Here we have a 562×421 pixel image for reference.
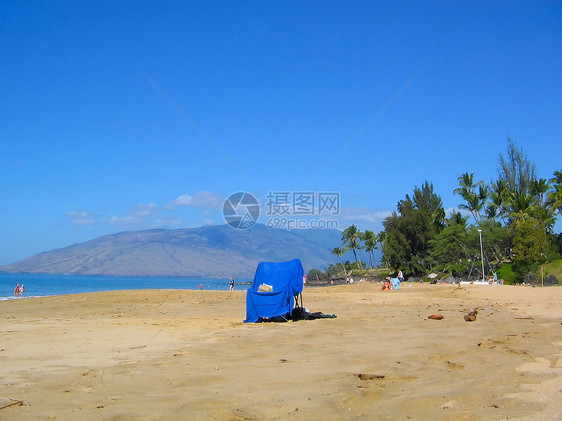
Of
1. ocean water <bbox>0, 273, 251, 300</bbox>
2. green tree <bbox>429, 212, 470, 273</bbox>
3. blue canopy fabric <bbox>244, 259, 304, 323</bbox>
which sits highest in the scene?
green tree <bbox>429, 212, 470, 273</bbox>

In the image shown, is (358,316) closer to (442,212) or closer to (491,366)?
(491,366)

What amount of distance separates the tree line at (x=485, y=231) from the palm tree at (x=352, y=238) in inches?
1169

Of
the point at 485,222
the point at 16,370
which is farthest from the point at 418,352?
the point at 485,222

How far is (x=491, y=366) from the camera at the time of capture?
20.6 ft

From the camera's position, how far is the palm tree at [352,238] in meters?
104

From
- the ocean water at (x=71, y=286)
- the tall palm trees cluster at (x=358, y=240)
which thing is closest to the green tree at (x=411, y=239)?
the ocean water at (x=71, y=286)

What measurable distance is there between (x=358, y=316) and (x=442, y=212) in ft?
187

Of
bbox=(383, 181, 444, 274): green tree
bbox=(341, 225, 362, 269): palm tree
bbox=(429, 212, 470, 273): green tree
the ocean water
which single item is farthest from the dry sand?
bbox=(341, 225, 362, 269): palm tree

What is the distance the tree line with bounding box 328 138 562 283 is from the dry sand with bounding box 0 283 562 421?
34.4 meters

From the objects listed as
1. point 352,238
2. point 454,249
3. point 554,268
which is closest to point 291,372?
point 554,268

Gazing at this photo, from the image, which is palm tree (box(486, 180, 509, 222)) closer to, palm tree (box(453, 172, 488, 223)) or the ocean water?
palm tree (box(453, 172, 488, 223))

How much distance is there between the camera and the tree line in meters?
42.7

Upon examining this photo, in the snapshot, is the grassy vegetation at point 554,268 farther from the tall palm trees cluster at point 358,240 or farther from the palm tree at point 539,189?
the tall palm trees cluster at point 358,240

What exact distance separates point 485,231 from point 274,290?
44455 mm
